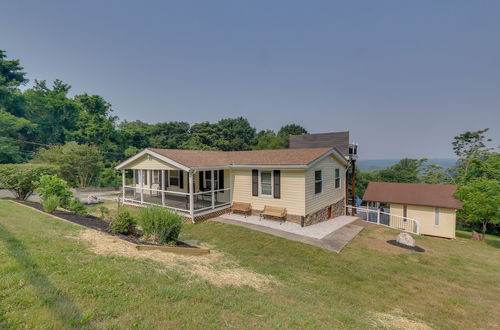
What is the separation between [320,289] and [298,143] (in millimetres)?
15800

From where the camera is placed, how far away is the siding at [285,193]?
33.7ft

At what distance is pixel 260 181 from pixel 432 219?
1346 centimetres

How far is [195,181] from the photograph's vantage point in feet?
45.1

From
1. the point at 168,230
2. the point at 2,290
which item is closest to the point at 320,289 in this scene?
the point at 168,230

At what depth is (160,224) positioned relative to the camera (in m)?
6.62

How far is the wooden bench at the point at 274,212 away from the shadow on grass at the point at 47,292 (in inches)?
336

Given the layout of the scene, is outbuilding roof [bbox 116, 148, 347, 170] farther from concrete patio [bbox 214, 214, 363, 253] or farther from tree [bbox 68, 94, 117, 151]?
tree [bbox 68, 94, 117, 151]

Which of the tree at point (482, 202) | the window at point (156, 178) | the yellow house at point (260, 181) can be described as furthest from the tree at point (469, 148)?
the window at point (156, 178)

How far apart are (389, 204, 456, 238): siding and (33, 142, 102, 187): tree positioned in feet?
95.7

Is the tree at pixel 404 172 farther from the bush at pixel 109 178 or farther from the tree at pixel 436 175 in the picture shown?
the bush at pixel 109 178

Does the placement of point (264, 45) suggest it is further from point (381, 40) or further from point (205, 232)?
point (205, 232)

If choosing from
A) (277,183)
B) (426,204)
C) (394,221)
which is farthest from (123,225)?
(426,204)

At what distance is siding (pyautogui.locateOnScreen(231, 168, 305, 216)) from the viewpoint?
10281mm

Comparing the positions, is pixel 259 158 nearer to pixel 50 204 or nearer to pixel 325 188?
pixel 325 188
